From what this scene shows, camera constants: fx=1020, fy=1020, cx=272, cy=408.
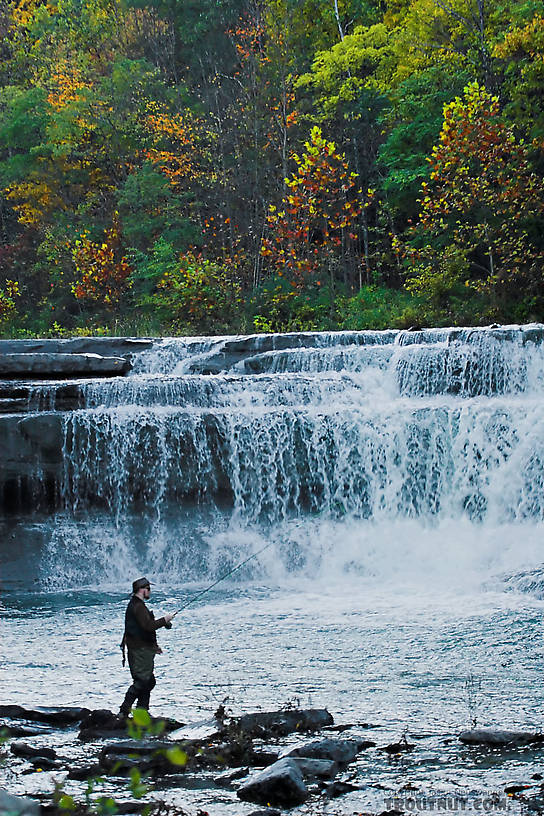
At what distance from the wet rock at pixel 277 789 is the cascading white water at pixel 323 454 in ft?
23.9

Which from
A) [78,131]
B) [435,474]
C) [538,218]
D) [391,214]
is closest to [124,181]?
[78,131]

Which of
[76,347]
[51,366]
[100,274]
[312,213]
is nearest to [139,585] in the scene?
[51,366]

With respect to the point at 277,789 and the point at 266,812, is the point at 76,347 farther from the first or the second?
the point at 266,812

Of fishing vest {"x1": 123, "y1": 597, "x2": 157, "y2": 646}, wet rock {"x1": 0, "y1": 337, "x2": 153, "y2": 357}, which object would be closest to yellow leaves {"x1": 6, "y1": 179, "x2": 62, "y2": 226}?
wet rock {"x1": 0, "y1": 337, "x2": 153, "y2": 357}

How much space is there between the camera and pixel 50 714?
668cm

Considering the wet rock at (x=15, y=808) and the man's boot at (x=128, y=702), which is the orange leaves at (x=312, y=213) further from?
the wet rock at (x=15, y=808)

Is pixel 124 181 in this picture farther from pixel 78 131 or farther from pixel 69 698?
pixel 69 698

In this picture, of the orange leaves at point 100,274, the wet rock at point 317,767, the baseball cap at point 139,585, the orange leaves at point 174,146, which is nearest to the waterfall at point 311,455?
the baseball cap at point 139,585

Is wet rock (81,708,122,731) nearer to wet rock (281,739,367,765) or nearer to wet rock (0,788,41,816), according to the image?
wet rock (281,739,367,765)

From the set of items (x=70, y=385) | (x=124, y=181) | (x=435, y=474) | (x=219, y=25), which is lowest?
(x=435, y=474)

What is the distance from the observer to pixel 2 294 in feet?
98.8

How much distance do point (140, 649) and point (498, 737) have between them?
90.5 inches

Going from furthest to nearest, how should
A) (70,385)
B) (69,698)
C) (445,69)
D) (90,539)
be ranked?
(445,69) < (70,385) < (90,539) < (69,698)

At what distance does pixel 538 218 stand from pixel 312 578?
468 inches
